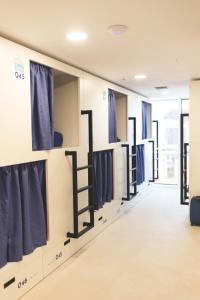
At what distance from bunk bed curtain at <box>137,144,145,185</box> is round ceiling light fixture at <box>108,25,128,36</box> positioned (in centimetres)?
417

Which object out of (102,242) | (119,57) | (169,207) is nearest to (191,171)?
(169,207)

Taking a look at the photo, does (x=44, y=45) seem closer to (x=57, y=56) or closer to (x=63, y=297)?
(x=57, y=56)

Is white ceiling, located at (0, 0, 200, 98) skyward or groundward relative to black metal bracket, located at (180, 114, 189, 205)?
skyward

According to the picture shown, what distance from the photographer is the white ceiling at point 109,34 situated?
206cm

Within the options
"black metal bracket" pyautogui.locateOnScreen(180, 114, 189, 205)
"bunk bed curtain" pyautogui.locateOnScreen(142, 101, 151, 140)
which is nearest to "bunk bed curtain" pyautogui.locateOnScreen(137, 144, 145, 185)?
"bunk bed curtain" pyautogui.locateOnScreen(142, 101, 151, 140)

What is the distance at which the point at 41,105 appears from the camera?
3.13 metres

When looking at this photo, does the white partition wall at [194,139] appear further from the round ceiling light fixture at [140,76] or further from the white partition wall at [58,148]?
the white partition wall at [58,148]

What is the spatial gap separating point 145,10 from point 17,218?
6.51 feet

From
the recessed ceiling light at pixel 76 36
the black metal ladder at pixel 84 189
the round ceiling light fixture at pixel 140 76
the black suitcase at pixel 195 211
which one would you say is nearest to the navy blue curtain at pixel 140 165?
the black suitcase at pixel 195 211

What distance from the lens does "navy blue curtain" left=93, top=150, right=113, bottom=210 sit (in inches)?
173

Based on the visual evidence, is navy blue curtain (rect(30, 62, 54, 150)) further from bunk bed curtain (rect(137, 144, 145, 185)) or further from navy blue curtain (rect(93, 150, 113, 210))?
bunk bed curtain (rect(137, 144, 145, 185))

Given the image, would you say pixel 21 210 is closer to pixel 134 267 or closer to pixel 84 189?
pixel 84 189

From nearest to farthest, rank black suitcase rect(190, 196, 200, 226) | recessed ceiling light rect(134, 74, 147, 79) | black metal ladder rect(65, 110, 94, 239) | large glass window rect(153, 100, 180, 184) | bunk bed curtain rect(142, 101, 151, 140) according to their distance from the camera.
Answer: black metal ladder rect(65, 110, 94, 239) → recessed ceiling light rect(134, 74, 147, 79) → black suitcase rect(190, 196, 200, 226) → bunk bed curtain rect(142, 101, 151, 140) → large glass window rect(153, 100, 180, 184)

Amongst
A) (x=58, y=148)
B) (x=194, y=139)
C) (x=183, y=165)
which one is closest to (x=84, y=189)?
(x=58, y=148)
